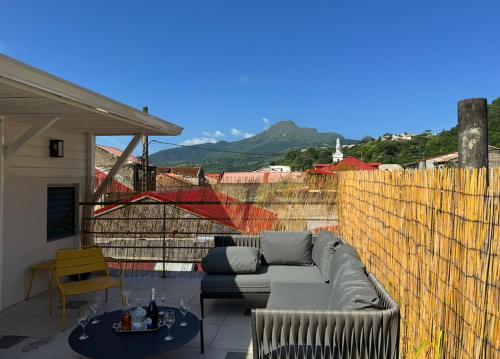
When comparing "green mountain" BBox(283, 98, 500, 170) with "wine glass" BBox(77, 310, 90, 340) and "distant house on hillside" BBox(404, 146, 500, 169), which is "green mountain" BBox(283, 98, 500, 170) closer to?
"distant house on hillside" BBox(404, 146, 500, 169)

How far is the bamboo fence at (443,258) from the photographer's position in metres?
1.64

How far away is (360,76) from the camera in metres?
46.5

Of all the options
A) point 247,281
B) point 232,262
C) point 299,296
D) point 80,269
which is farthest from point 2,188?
point 299,296

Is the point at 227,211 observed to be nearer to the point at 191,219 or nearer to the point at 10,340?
the point at 191,219

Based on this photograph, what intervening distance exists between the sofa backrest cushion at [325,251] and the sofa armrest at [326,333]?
1.75 m

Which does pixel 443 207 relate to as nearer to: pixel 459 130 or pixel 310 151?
pixel 459 130

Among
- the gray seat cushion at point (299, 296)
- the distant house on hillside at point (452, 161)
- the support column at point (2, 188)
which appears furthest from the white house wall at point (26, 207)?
the distant house on hillside at point (452, 161)

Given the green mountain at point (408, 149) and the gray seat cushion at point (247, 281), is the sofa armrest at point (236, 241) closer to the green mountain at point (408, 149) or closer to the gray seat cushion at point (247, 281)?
the gray seat cushion at point (247, 281)

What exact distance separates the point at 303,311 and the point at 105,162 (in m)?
24.4

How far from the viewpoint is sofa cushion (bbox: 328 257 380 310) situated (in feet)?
8.93

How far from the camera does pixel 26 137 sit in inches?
198

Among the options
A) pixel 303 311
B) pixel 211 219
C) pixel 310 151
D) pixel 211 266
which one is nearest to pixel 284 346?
pixel 303 311

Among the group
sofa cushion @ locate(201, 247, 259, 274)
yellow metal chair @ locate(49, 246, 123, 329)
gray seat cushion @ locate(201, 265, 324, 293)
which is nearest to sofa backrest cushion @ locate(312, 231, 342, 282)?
gray seat cushion @ locate(201, 265, 324, 293)

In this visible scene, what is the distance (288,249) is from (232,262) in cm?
91
